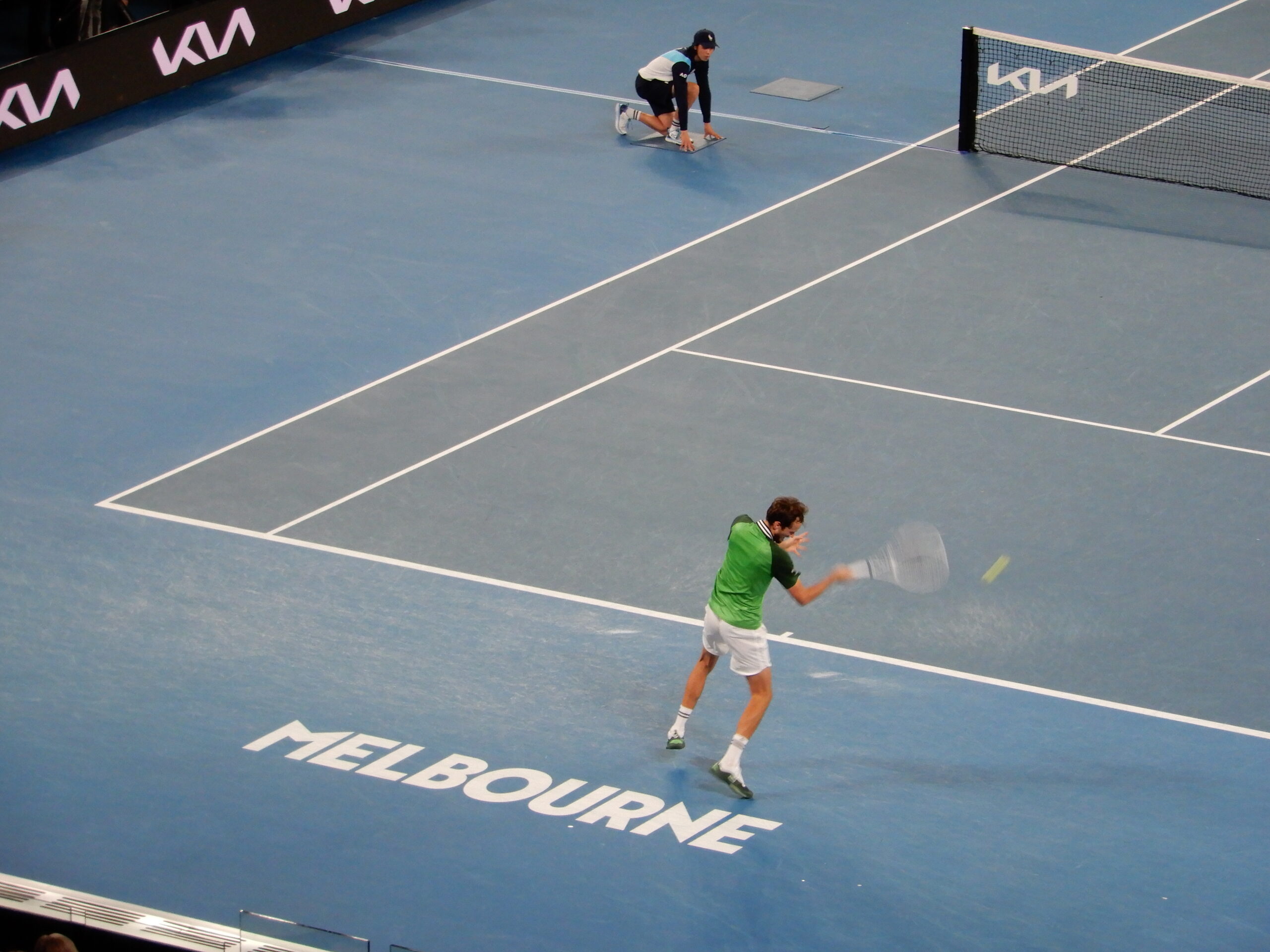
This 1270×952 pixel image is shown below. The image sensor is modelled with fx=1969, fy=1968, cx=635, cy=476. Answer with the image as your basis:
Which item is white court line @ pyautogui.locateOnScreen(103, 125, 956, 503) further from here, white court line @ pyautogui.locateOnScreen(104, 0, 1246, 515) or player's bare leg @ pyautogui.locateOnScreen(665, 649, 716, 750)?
player's bare leg @ pyautogui.locateOnScreen(665, 649, 716, 750)

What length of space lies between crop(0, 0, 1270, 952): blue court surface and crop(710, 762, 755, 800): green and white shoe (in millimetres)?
115

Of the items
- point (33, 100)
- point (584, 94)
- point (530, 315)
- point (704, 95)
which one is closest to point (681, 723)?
point (530, 315)

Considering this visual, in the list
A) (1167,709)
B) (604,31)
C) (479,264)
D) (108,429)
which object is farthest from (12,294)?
(1167,709)

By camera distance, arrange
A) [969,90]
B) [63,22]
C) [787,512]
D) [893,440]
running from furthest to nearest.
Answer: [63,22] < [969,90] < [893,440] < [787,512]

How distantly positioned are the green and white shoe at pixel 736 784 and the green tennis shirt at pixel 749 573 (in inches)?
38.7

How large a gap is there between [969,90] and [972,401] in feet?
20.7

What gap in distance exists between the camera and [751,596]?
12.2 metres

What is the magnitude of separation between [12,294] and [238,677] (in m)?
7.43

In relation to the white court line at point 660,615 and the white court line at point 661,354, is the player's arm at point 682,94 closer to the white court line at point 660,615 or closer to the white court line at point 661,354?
the white court line at point 661,354

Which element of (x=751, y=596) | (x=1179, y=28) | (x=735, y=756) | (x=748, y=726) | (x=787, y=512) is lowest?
(x=735, y=756)

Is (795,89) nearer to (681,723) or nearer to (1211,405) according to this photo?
(1211,405)

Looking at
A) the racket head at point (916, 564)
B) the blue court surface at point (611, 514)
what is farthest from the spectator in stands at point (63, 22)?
the racket head at point (916, 564)

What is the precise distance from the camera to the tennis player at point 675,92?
22.4 meters

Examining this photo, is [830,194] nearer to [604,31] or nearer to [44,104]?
[604,31]
